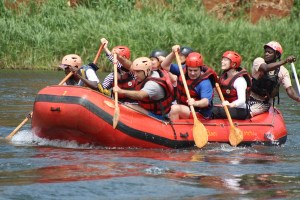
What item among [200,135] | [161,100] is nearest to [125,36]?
[161,100]

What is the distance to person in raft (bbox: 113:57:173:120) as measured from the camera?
1109cm

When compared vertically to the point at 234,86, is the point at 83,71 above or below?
above

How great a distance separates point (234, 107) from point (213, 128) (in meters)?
0.57

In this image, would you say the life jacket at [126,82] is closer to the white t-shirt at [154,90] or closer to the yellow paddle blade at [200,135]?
the white t-shirt at [154,90]

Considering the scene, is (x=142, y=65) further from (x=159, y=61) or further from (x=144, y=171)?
(x=144, y=171)

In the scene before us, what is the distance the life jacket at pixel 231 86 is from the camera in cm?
1182

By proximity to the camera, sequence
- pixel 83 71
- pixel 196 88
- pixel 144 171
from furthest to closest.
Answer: pixel 83 71, pixel 196 88, pixel 144 171

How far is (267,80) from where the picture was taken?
1220cm

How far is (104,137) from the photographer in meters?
10.9

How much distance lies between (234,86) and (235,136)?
2.44 feet

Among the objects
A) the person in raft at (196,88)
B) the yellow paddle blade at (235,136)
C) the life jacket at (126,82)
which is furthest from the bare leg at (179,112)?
the life jacket at (126,82)

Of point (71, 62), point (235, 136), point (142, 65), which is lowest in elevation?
point (235, 136)

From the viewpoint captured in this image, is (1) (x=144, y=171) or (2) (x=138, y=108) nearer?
(1) (x=144, y=171)

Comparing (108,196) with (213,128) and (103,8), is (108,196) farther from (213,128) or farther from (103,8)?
(103,8)
